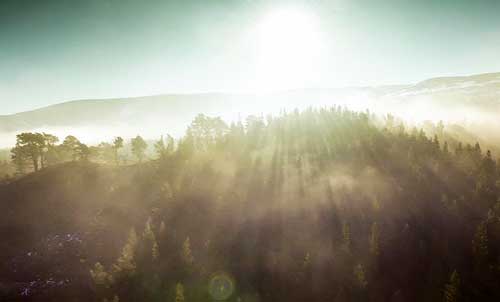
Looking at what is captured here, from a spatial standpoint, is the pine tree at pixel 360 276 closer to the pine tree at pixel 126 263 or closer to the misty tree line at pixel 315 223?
the misty tree line at pixel 315 223

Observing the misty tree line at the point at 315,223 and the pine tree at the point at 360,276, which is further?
the misty tree line at the point at 315,223

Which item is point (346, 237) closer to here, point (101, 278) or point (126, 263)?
point (126, 263)

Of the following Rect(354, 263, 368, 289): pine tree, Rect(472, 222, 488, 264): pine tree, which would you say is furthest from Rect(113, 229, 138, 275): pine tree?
Rect(472, 222, 488, 264): pine tree

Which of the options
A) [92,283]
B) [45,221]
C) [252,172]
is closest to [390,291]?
[252,172]

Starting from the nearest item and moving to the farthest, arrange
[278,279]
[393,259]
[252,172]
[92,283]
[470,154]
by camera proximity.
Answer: [92,283] < [278,279] < [393,259] < [252,172] < [470,154]

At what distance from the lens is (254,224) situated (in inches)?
3024

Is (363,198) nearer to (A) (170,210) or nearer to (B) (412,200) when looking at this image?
(B) (412,200)

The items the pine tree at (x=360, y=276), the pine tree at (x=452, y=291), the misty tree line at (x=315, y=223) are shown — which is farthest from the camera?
the misty tree line at (x=315, y=223)

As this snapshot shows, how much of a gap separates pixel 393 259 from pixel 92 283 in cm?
7085

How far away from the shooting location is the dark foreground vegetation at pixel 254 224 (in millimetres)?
60844

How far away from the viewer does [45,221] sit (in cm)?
7356

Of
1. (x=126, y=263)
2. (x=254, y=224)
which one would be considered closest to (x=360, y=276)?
(x=254, y=224)

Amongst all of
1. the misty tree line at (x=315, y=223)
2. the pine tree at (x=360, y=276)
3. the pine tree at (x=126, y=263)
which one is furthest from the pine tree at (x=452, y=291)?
the pine tree at (x=126, y=263)

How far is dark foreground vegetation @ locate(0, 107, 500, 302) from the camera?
200 ft
